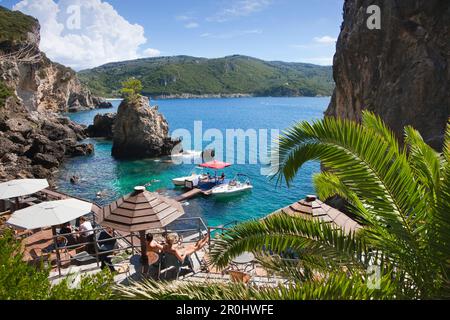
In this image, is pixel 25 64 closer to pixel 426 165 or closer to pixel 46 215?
pixel 46 215

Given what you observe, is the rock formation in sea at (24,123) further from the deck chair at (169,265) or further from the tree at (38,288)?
the tree at (38,288)

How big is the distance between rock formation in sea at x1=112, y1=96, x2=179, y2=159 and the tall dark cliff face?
28.3 metres

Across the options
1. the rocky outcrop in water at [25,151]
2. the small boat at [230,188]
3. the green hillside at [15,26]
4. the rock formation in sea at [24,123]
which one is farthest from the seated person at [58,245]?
the green hillside at [15,26]

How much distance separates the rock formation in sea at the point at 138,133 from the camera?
47.4 m

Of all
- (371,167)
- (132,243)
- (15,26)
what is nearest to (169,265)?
(132,243)

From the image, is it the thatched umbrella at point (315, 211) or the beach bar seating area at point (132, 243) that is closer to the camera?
the beach bar seating area at point (132, 243)

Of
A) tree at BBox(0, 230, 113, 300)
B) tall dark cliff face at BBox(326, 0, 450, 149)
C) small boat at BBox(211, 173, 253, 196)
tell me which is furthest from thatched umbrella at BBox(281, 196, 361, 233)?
small boat at BBox(211, 173, 253, 196)

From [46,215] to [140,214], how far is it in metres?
3.16

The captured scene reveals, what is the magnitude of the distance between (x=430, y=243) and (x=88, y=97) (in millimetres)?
147974

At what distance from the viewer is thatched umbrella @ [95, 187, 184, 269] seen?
7496 mm

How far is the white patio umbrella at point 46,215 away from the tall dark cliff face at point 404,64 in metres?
20.6

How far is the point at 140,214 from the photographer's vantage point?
7633 mm

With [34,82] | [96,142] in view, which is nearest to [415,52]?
[96,142]

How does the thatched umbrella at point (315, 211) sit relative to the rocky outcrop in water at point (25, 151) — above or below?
above
